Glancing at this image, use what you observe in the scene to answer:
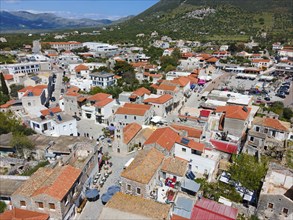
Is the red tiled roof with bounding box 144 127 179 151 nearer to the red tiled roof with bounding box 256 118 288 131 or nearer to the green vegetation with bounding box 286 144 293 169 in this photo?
the green vegetation with bounding box 286 144 293 169

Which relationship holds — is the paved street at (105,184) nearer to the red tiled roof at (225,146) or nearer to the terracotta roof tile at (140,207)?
the terracotta roof tile at (140,207)

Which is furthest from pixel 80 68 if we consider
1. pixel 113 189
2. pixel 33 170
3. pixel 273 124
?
pixel 113 189

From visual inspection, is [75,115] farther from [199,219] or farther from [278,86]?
[278,86]

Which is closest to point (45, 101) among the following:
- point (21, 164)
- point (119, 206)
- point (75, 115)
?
point (75, 115)

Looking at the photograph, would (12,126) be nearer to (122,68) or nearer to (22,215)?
(22,215)

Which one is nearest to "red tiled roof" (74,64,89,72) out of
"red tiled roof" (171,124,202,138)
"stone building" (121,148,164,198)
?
"red tiled roof" (171,124,202,138)
